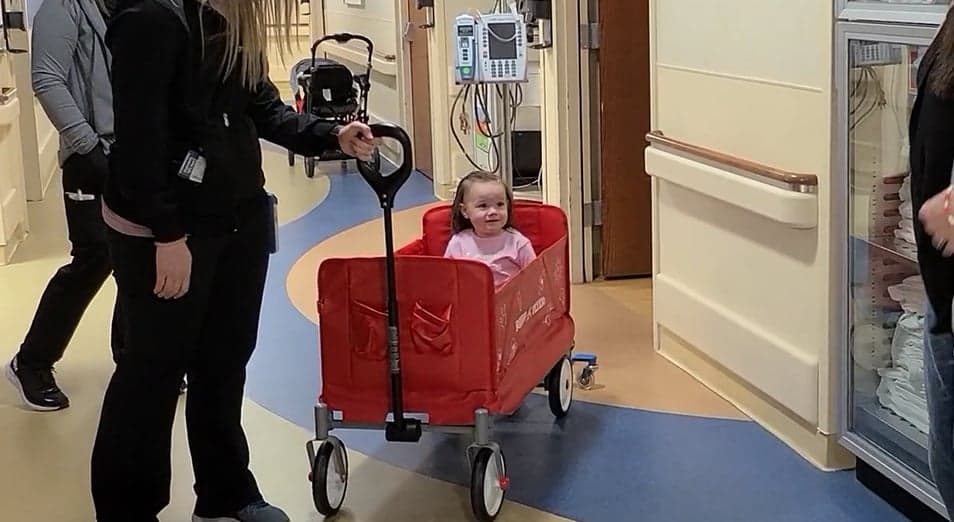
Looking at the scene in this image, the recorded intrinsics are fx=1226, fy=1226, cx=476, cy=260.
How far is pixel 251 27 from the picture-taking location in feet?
Result: 7.92

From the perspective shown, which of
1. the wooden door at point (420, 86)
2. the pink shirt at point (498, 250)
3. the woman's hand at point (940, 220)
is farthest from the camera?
the wooden door at point (420, 86)

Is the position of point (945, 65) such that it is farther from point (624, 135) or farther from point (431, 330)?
point (624, 135)

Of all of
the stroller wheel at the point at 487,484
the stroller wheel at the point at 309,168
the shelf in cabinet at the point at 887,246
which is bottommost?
the stroller wheel at the point at 487,484

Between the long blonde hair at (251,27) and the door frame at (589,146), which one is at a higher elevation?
the long blonde hair at (251,27)

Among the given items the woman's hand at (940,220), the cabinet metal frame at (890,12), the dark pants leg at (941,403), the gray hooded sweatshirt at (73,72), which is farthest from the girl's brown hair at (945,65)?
the gray hooded sweatshirt at (73,72)

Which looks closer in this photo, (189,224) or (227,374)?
(189,224)

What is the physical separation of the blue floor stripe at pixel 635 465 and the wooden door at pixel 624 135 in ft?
5.30

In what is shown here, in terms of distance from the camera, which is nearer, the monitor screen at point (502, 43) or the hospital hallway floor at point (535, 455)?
the hospital hallway floor at point (535, 455)

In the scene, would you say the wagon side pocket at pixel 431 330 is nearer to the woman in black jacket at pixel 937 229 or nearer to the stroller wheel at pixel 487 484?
the stroller wheel at pixel 487 484

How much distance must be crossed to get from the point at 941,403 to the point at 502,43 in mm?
3080

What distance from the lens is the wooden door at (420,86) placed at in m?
7.68

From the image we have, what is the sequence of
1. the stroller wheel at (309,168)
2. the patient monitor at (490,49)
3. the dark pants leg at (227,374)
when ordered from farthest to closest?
the stroller wheel at (309,168), the patient monitor at (490,49), the dark pants leg at (227,374)

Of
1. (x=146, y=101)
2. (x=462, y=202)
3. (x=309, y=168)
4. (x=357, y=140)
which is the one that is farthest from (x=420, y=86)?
(x=146, y=101)

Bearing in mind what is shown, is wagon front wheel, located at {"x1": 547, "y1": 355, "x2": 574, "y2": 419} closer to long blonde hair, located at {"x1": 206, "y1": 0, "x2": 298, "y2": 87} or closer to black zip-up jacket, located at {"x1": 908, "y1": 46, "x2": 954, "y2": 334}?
long blonde hair, located at {"x1": 206, "y1": 0, "x2": 298, "y2": 87}
